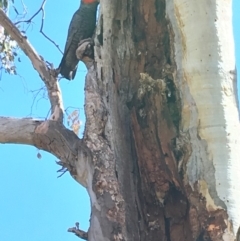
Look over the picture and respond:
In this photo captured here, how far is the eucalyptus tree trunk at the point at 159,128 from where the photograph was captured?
1647mm

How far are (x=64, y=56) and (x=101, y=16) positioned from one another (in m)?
0.79

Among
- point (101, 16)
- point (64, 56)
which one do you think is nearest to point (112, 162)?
point (101, 16)

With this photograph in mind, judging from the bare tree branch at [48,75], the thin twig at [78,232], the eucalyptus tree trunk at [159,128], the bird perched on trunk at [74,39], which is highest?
the bird perched on trunk at [74,39]

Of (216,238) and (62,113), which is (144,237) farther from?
(62,113)

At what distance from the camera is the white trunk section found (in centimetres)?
160

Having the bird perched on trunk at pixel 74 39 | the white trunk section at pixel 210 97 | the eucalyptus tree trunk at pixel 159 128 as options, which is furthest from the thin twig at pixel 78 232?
the bird perched on trunk at pixel 74 39

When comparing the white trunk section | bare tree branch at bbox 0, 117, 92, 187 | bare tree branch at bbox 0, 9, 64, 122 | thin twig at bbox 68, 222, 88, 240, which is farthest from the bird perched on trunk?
thin twig at bbox 68, 222, 88, 240

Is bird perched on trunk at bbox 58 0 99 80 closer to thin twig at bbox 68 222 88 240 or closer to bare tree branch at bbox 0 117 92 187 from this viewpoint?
bare tree branch at bbox 0 117 92 187

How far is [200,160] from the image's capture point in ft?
5.50

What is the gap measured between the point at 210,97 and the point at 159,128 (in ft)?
0.86

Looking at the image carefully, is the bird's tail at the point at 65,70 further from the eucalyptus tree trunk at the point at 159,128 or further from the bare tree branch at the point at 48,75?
the eucalyptus tree trunk at the point at 159,128

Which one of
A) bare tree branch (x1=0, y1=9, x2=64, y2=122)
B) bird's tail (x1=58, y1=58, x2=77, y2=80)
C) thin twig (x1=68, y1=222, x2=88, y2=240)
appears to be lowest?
thin twig (x1=68, y1=222, x2=88, y2=240)

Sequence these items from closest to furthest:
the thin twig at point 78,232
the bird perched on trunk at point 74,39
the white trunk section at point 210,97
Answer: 1. the white trunk section at point 210,97
2. the thin twig at point 78,232
3. the bird perched on trunk at point 74,39

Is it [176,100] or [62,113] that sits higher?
[62,113]
